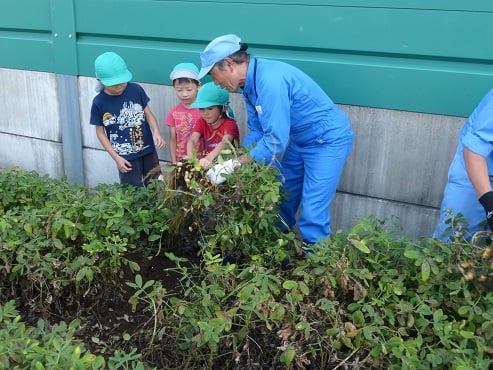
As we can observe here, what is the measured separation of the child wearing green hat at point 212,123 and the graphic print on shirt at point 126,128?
19.9 inches

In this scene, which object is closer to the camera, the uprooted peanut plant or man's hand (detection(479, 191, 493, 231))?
the uprooted peanut plant

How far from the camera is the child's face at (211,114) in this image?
3533 millimetres

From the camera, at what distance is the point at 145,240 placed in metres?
2.95

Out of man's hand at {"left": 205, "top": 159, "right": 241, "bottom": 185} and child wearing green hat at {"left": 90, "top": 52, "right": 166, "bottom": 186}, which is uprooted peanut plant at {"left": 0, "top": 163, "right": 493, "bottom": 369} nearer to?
man's hand at {"left": 205, "top": 159, "right": 241, "bottom": 185}

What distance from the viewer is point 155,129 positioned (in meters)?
4.09

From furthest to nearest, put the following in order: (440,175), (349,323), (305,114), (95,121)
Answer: (95,121) < (440,175) < (305,114) < (349,323)

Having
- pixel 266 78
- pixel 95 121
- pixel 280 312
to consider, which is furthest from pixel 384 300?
pixel 95 121

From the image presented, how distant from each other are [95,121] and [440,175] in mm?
2423

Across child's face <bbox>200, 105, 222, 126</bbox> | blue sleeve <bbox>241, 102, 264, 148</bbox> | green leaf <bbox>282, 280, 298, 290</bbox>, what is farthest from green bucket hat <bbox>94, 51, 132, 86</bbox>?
green leaf <bbox>282, 280, 298, 290</bbox>

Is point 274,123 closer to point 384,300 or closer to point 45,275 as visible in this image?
point 384,300

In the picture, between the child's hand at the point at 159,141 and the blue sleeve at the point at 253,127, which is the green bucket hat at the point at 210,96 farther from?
the child's hand at the point at 159,141

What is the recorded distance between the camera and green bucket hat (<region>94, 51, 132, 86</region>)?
12.6ft

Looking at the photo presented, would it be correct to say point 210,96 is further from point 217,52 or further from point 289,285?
point 289,285

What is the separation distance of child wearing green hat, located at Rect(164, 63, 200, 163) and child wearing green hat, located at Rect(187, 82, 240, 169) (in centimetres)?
20
